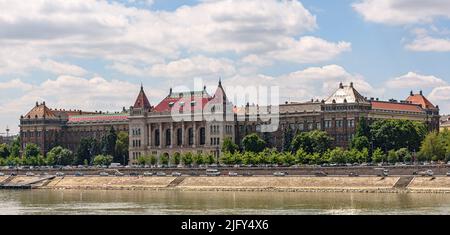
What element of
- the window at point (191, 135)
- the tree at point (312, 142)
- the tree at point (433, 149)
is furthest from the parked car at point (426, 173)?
the window at point (191, 135)

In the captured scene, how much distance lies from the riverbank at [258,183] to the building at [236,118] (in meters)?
35.3

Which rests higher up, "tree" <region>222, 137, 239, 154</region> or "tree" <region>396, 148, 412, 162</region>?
"tree" <region>222, 137, 239, 154</region>

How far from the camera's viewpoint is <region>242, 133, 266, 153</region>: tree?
17350 centimetres

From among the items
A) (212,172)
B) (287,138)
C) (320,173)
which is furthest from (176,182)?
(287,138)

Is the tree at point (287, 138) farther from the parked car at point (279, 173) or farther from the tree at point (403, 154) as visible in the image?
the parked car at point (279, 173)

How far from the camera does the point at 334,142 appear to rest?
174125 millimetres

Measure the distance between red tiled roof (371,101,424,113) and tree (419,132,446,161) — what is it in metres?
29.6

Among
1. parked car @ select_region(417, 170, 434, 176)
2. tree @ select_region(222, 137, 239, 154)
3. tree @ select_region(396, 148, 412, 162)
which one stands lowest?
parked car @ select_region(417, 170, 434, 176)

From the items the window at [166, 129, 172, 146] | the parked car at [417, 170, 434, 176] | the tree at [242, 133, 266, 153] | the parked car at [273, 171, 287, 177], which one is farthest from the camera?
the window at [166, 129, 172, 146]

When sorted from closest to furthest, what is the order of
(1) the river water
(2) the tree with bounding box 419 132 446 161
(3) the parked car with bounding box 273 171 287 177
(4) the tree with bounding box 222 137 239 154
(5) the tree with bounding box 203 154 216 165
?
(1) the river water < (3) the parked car with bounding box 273 171 287 177 < (2) the tree with bounding box 419 132 446 161 < (5) the tree with bounding box 203 154 216 165 < (4) the tree with bounding box 222 137 239 154

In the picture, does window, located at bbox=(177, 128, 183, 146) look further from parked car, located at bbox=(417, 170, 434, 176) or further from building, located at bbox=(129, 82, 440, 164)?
parked car, located at bbox=(417, 170, 434, 176)

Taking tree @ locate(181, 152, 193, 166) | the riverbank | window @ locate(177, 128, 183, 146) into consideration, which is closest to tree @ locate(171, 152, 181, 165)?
tree @ locate(181, 152, 193, 166)

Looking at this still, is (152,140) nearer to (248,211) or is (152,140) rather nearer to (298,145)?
(298,145)

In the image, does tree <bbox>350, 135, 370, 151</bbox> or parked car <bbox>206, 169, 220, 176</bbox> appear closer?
parked car <bbox>206, 169, 220, 176</bbox>
